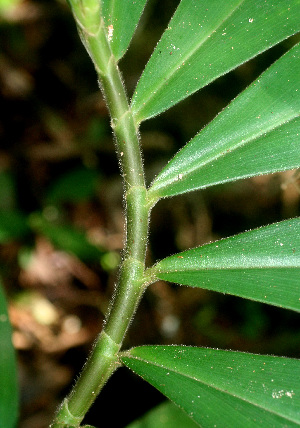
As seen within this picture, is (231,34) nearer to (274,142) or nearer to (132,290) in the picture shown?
(274,142)

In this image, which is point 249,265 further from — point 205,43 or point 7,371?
Answer: point 7,371

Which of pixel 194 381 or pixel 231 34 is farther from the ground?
pixel 231 34

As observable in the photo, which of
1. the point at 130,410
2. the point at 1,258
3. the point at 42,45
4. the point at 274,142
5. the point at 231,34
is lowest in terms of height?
the point at 130,410

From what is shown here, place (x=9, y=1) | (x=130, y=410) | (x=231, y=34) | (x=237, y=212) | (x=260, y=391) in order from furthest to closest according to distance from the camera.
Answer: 1. (x=237, y=212)
2. (x=9, y=1)
3. (x=130, y=410)
4. (x=231, y=34)
5. (x=260, y=391)

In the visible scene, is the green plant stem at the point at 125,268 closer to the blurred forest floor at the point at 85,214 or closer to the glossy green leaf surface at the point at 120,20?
the glossy green leaf surface at the point at 120,20

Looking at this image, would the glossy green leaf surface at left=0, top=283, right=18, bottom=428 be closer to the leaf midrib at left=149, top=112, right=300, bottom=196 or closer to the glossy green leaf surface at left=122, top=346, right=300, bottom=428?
the glossy green leaf surface at left=122, top=346, right=300, bottom=428

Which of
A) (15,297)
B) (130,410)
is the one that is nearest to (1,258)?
(15,297)

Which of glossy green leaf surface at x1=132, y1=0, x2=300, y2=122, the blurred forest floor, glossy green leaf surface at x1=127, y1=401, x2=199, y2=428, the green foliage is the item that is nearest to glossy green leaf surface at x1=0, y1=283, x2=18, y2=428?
the green foliage
